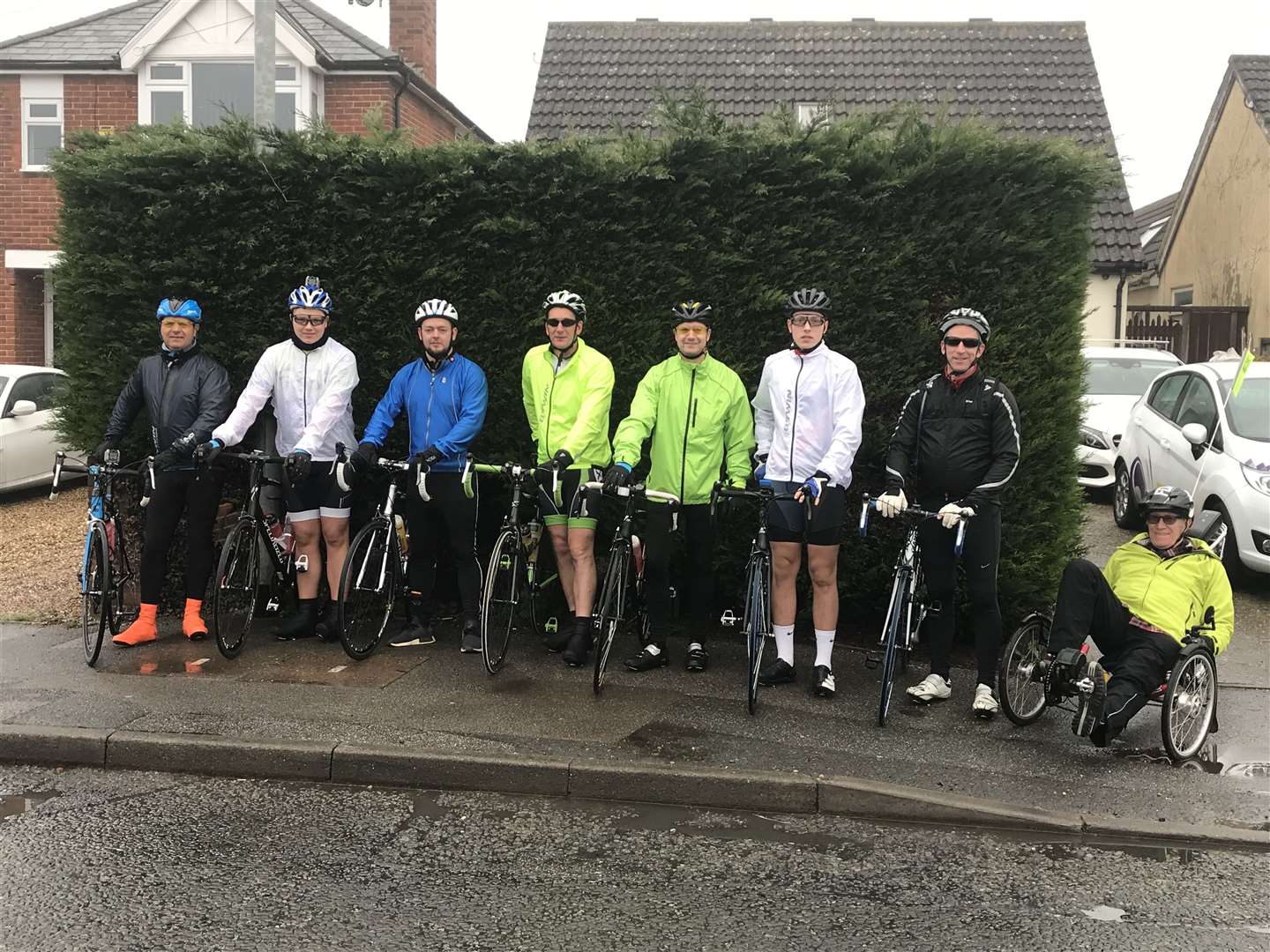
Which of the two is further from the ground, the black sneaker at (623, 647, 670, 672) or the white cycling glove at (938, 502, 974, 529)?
the white cycling glove at (938, 502, 974, 529)

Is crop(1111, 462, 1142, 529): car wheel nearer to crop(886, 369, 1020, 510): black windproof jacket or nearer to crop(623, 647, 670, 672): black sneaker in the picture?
crop(886, 369, 1020, 510): black windproof jacket

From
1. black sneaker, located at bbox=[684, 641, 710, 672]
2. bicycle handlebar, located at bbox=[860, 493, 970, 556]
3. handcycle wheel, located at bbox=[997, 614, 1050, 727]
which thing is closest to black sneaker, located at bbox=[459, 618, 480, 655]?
black sneaker, located at bbox=[684, 641, 710, 672]

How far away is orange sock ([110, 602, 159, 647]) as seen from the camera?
7273mm

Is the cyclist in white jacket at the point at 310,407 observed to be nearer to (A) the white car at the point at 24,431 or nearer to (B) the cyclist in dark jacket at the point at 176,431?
(B) the cyclist in dark jacket at the point at 176,431

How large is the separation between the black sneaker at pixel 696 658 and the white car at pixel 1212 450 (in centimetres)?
458

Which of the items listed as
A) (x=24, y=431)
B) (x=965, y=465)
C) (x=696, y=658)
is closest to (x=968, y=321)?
(x=965, y=465)

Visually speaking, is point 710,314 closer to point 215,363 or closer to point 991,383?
point 991,383

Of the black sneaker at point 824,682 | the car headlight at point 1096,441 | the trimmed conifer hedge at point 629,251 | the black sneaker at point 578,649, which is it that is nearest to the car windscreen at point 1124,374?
the car headlight at point 1096,441

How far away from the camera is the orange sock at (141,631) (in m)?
7.27

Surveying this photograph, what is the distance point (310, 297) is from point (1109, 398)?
33.3 feet

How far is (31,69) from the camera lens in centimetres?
2198

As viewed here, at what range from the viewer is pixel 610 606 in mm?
6559

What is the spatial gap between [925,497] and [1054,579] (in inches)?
60.8

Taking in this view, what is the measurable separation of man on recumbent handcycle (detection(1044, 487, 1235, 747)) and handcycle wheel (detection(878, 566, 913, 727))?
72 centimetres
